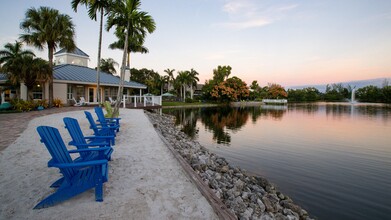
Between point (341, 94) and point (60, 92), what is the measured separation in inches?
5183

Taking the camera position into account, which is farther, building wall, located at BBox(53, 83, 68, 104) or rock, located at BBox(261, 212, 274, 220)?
building wall, located at BBox(53, 83, 68, 104)

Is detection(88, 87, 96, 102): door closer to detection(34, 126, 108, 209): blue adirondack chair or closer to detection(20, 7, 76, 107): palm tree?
detection(20, 7, 76, 107): palm tree

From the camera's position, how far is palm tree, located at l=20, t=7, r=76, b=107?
758 inches

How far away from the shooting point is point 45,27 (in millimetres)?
19109

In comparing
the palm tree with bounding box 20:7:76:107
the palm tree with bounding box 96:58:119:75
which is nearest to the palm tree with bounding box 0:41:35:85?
the palm tree with bounding box 20:7:76:107

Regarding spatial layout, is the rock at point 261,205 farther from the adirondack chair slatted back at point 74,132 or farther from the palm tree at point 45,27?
the palm tree at point 45,27

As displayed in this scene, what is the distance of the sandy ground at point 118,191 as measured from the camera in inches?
127

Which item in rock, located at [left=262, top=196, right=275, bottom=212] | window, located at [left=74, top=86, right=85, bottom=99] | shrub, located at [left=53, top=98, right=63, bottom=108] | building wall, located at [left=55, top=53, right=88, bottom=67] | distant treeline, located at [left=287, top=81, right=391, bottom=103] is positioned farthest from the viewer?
distant treeline, located at [left=287, top=81, right=391, bottom=103]

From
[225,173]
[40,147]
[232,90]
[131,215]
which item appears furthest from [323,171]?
[232,90]

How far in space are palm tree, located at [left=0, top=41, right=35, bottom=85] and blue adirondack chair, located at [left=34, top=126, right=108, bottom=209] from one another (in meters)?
19.3

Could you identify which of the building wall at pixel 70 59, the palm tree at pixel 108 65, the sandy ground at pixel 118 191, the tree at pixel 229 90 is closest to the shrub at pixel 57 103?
the building wall at pixel 70 59

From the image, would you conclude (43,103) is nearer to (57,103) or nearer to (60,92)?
(57,103)

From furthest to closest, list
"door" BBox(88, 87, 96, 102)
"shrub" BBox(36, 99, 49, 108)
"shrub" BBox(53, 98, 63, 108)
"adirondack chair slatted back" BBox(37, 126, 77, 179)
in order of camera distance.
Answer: "door" BBox(88, 87, 96, 102)
"shrub" BBox(53, 98, 63, 108)
"shrub" BBox(36, 99, 49, 108)
"adirondack chair slatted back" BBox(37, 126, 77, 179)

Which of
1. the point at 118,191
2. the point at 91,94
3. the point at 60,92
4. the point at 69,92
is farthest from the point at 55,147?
the point at 91,94
